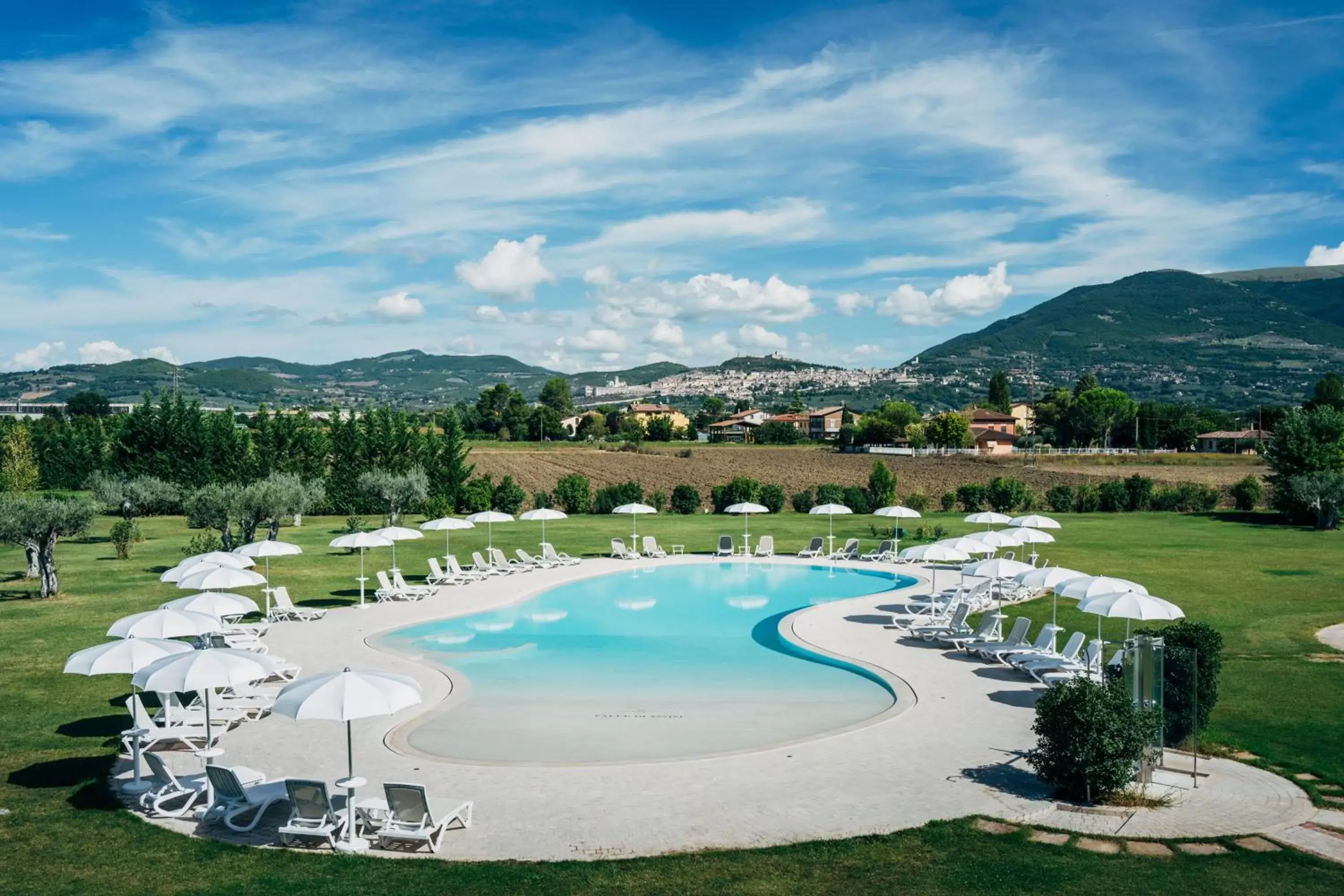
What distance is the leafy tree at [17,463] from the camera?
38.9 m

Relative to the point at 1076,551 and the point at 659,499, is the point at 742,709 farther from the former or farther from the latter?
the point at 659,499

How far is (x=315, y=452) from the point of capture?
42.0m

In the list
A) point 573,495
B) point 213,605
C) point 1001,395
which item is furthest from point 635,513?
point 1001,395

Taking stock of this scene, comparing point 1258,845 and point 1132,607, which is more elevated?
point 1132,607

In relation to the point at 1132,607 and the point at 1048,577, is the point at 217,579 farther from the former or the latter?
the point at 1132,607

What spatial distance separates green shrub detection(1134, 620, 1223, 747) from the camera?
11.1m

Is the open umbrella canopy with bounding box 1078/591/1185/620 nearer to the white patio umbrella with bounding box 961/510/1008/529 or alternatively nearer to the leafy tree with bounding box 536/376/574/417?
the white patio umbrella with bounding box 961/510/1008/529

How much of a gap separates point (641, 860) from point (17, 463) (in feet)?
138

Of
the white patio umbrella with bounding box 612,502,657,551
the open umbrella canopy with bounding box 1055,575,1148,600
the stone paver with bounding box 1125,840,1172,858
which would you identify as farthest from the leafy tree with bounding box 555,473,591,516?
the stone paver with bounding box 1125,840,1172,858

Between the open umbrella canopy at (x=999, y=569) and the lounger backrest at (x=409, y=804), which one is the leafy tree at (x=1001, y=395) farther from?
the lounger backrest at (x=409, y=804)

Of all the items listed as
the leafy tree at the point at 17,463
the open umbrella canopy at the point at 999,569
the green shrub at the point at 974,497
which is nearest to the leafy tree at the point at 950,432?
the green shrub at the point at 974,497

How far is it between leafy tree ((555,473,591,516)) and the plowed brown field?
12188mm

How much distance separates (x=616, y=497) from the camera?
42.6m

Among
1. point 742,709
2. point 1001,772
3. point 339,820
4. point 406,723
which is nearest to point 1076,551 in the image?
point 742,709
